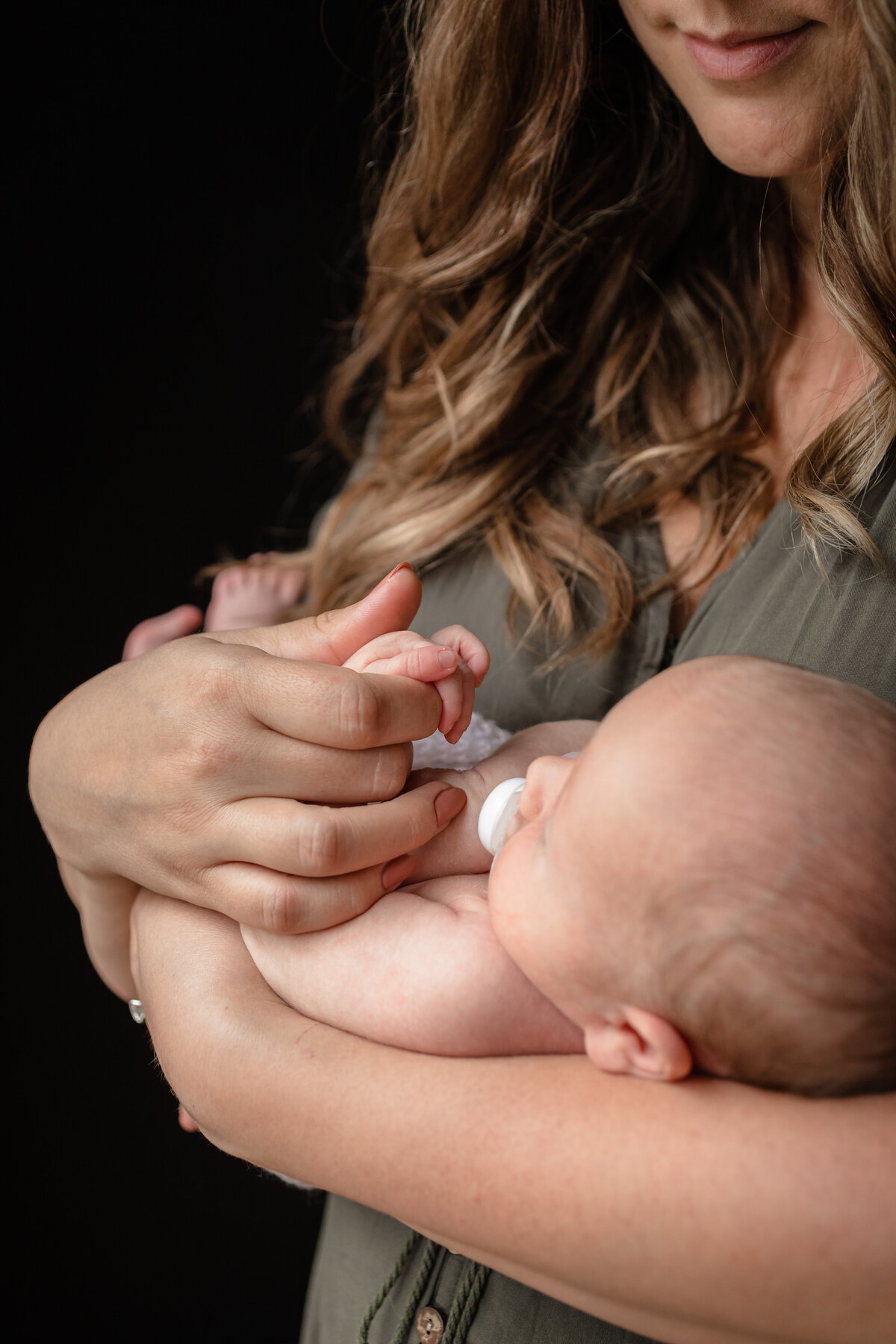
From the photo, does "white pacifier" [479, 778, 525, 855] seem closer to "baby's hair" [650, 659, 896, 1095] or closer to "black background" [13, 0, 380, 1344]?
"baby's hair" [650, 659, 896, 1095]

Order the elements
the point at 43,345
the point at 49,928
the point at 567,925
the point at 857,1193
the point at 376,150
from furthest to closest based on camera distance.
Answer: the point at 49,928 → the point at 43,345 → the point at 376,150 → the point at 567,925 → the point at 857,1193

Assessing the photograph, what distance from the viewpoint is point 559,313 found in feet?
5.51

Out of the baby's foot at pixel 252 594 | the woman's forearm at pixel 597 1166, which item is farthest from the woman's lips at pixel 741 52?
the baby's foot at pixel 252 594

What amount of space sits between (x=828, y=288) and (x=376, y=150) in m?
1.07

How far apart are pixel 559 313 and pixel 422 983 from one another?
1.16 metres

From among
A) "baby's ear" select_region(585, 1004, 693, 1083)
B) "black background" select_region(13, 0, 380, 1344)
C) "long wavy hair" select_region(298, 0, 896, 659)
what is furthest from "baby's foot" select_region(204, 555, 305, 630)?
"baby's ear" select_region(585, 1004, 693, 1083)

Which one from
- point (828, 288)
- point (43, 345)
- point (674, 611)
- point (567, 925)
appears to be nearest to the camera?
point (567, 925)

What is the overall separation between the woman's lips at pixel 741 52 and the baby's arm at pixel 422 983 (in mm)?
959

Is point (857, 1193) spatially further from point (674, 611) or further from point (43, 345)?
point (43, 345)

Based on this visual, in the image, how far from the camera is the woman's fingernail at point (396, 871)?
1078 millimetres

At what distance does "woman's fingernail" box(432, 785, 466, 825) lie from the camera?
1097 millimetres

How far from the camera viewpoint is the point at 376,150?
1.88 metres

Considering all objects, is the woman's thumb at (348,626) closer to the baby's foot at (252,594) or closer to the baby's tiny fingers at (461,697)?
the baby's tiny fingers at (461,697)

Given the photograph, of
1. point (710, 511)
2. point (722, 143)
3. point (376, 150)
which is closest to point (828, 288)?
point (722, 143)
